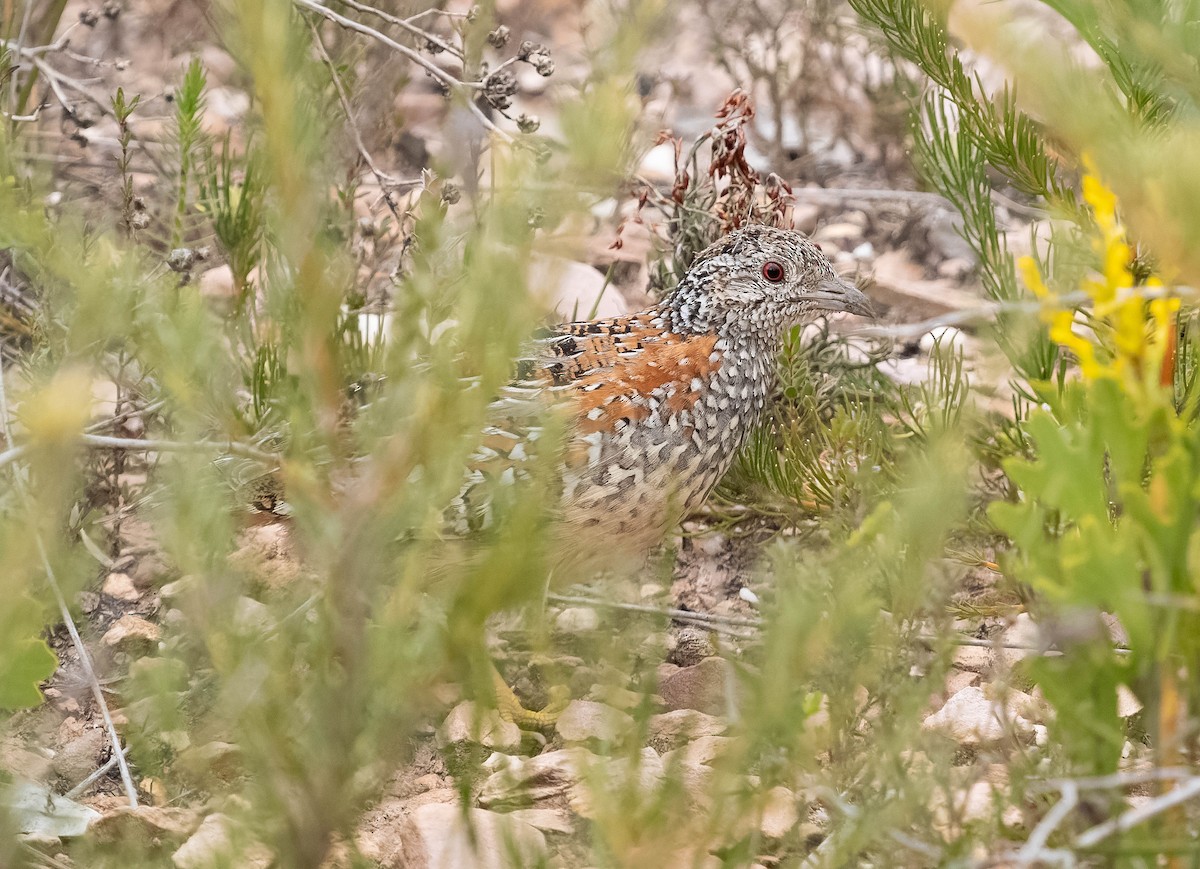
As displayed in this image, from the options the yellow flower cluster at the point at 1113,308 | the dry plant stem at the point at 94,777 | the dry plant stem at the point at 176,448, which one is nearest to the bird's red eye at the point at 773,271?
the dry plant stem at the point at 176,448

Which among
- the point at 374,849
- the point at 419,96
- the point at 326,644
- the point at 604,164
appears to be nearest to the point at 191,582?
the point at 326,644

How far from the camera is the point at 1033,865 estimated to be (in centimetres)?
237

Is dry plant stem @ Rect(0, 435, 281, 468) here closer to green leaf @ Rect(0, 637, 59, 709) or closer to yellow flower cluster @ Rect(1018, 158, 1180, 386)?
green leaf @ Rect(0, 637, 59, 709)

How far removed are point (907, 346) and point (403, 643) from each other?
3.91 m

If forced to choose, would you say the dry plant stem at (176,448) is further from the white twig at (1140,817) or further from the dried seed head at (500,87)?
the white twig at (1140,817)

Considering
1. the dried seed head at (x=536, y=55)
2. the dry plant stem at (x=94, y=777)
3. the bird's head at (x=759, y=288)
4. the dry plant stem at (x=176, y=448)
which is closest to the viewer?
the dry plant stem at (x=176, y=448)

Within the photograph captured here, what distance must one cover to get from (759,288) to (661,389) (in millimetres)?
499

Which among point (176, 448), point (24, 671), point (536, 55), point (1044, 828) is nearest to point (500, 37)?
point (536, 55)

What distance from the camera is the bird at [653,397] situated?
12.2ft

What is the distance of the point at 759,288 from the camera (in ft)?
13.6

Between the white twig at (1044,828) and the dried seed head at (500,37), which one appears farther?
the dried seed head at (500,37)

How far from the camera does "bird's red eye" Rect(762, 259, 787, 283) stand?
415cm

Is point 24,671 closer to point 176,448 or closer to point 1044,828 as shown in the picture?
point 176,448

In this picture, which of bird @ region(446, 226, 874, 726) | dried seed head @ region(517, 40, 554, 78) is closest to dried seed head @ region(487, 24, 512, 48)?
dried seed head @ region(517, 40, 554, 78)
